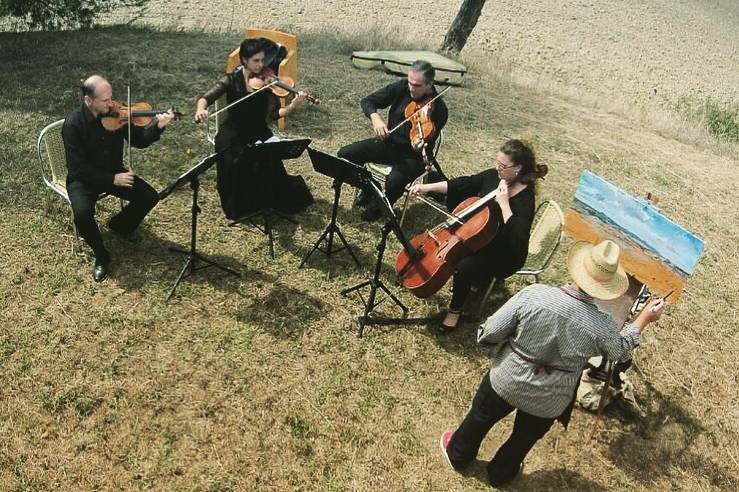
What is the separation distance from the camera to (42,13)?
33.6 ft

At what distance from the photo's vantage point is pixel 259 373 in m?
4.16

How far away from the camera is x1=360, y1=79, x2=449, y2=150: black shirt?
5.68 metres

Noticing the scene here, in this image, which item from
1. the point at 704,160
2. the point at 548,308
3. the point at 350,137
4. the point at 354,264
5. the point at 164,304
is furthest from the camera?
the point at 704,160

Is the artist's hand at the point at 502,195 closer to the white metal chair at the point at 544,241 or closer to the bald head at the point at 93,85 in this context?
the white metal chair at the point at 544,241

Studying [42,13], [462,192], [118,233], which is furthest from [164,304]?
[42,13]

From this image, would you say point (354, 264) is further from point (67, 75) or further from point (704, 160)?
point (704, 160)

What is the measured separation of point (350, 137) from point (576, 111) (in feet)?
17.6

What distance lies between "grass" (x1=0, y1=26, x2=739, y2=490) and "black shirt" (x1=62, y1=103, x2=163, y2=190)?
2.52 feet

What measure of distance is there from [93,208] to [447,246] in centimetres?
295

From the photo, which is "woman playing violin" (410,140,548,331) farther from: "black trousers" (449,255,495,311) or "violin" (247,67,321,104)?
"violin" (247,67,321,104)

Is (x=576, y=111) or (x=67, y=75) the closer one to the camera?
(x=67, y=75)

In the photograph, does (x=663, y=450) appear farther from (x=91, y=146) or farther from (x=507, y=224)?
(x=91, y=146)

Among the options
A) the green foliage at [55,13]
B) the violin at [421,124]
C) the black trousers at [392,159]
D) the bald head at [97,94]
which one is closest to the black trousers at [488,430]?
the black trousers at [392,159]

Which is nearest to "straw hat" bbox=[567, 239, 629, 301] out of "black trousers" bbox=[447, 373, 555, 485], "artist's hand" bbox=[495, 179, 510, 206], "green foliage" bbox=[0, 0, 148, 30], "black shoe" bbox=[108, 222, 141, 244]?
"black trousers" bbox=[447, 373, 555, 485]
